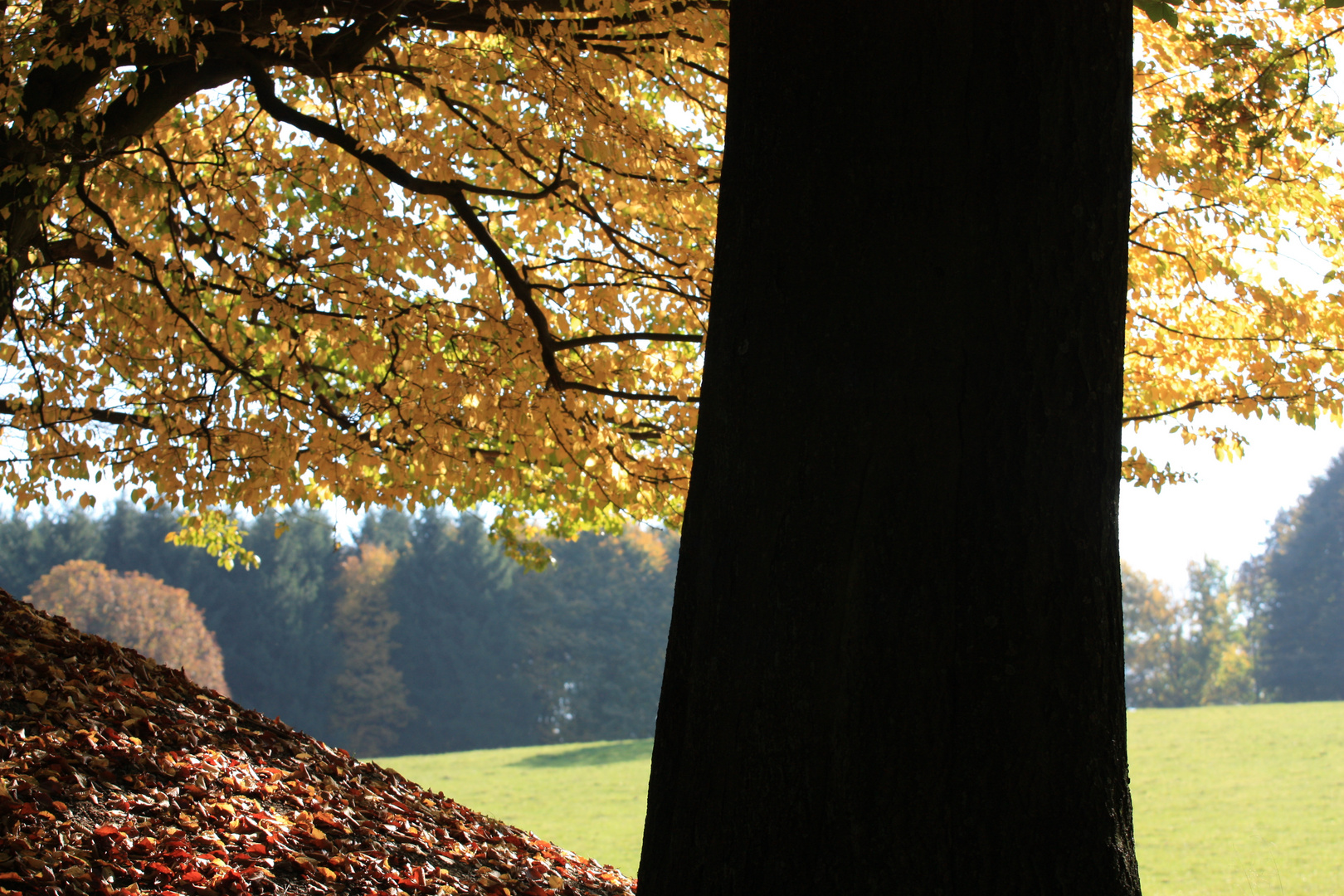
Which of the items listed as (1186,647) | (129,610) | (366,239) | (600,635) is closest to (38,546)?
(129,610)

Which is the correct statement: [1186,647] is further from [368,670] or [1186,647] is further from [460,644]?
[368,670]

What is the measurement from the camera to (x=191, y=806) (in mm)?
4492

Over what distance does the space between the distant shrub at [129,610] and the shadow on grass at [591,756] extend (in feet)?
51.9

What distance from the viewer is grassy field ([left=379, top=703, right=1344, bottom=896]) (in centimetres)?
2027

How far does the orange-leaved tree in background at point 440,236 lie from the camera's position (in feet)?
21.2

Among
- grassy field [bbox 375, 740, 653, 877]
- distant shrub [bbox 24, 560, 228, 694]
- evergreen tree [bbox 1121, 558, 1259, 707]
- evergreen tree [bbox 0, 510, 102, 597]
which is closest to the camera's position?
grassy field [bbox 375, 740, 653, 877]

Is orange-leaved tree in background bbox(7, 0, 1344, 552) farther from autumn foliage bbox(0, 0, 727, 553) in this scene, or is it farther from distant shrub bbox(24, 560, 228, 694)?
distant shrub bbox(24, 560, 228, 694)

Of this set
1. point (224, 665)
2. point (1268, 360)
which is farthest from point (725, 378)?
point (224, 665)

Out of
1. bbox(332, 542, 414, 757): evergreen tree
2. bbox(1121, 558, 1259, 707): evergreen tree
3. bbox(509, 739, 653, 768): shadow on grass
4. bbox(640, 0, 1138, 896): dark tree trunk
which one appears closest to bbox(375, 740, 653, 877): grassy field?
bbox(509, 739, 653, 768): shadow on grass

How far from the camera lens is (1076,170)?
8.01 ft

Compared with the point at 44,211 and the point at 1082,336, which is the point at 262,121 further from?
the point at 1082,336

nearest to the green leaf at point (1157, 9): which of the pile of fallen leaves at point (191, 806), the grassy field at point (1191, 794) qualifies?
the pile of fallen leaves at point (191, 806)

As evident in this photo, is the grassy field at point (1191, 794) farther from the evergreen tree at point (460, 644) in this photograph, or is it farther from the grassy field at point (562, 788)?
the evergreen tree at point (460, 644)

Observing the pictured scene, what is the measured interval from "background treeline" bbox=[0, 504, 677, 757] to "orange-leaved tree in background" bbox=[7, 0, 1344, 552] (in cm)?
4738
